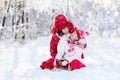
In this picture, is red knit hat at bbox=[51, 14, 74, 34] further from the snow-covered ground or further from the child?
the snow-covered ground

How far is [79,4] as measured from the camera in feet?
35.2

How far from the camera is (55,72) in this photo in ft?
15.7

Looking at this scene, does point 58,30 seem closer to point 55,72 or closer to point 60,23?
point 60,23

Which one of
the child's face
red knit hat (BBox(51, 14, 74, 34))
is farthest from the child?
red knit hat (BBox(51, 14, 74, 34))

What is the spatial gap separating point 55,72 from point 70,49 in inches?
17.9

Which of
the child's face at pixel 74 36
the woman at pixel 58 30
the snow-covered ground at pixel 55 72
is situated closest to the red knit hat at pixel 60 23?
the woman at pixel 58 30

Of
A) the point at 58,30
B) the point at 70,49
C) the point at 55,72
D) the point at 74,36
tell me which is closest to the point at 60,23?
the point at 58,30

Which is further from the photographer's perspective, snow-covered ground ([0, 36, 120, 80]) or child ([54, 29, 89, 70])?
child ([54, 29, 89, 70])

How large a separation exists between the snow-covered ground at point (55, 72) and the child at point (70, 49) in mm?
184

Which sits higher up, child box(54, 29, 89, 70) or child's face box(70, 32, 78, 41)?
child's face box(70, 32, 78, 41)

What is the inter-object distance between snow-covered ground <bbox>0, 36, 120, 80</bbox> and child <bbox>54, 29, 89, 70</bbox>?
0.18 m

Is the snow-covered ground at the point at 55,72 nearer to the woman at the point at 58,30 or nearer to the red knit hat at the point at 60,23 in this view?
the woman at the point at 58,30

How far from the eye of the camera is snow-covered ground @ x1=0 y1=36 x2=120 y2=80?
4.45 m

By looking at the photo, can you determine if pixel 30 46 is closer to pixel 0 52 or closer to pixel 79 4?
pixel 0 52
